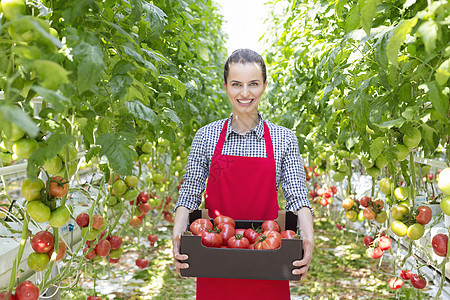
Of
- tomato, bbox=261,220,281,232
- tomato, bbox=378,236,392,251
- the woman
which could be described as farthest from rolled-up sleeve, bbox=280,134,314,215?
tomato, bbox=378,236,392,251

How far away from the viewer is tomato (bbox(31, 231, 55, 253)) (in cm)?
124

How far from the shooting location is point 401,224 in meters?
1.70

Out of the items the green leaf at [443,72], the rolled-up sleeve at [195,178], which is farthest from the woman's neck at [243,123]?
the green leaf at [443,72]

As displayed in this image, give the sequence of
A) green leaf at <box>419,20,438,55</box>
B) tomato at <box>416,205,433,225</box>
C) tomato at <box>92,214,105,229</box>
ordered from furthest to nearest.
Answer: tomato at <box>92,214,105,229</box> → tomato at <box>416,205,433,225</box> → green leaf at <box>419,20,438,55</box>

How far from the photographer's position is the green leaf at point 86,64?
0.77 m

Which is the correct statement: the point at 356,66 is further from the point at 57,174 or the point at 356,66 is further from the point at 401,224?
the point at 57,174

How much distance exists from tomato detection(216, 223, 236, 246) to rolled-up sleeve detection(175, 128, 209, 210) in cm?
22

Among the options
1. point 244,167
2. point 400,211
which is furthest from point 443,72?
point 400,211

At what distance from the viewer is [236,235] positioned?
1.36 metres

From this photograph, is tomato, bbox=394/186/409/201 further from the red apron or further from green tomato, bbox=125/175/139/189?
green tomato, bbox=125/175/139/189

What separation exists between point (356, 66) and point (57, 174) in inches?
47.2

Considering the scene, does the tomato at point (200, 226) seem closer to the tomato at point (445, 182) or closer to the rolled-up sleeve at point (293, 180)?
the rolled-up sleeve at point (293, 180)

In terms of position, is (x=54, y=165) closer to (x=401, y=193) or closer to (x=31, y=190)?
(x=31, y=190)

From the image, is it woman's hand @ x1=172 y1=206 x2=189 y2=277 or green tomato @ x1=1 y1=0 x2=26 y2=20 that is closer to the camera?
green tomato @ x1=1 y1=0 x2=26 y2=20
